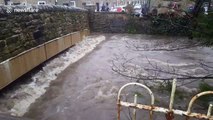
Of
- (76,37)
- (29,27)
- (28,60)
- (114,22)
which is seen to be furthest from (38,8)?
(114,22)

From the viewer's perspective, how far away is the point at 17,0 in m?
22.5

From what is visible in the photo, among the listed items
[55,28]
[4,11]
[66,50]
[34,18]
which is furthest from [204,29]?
[66,50]

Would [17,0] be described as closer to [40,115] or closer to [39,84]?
[39,84]

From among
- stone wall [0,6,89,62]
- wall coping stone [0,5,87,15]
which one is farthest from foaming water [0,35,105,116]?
wall coping stone [0,5,87,15]

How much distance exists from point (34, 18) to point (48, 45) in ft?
3.82

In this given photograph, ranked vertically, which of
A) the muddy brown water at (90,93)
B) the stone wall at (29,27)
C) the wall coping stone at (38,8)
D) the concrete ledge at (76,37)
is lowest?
the muddy brown water at (90,93)

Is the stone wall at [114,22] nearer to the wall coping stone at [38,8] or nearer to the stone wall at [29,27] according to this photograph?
the wall coping stone at [38,8]

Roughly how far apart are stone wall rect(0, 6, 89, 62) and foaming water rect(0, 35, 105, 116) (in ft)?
3.09

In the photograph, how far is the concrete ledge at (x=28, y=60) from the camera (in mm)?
5688

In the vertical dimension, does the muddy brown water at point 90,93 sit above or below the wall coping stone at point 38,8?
below

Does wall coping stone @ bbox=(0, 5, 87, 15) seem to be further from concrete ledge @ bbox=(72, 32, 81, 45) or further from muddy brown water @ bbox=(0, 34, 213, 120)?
muddy brown water @ bbox=(0, 34, 213, 120)

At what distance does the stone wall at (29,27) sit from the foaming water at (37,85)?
0.94m

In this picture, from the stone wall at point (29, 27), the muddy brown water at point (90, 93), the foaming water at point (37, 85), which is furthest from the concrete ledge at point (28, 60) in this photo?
the muddy brown water at point (90, 93)

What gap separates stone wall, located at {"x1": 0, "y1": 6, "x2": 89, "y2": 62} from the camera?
5980 mm
